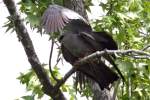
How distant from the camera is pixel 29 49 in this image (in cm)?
276

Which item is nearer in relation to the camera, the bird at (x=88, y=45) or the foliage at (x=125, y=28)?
the bird at (x=88, y=45)

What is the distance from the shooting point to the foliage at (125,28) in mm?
3277

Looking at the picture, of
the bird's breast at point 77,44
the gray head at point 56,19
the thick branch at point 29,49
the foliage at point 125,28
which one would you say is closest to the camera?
the gray head at point 56,19

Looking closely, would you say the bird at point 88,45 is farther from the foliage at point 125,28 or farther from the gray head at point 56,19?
the foliage at point 125,28

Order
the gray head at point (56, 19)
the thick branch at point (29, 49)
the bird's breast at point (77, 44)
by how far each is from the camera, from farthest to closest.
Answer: the bird's breast at point (77, 44), the thick branch at point (29, 49), the gray head at point (56, 19)

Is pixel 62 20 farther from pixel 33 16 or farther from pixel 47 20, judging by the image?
pixel 33 16

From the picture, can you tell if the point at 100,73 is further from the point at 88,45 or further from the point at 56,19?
the point at 56,19

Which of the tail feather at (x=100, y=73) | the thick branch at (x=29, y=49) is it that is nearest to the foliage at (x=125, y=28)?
the tail feather at (x=100, y=73)

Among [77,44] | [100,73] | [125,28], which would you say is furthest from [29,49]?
[125,28]

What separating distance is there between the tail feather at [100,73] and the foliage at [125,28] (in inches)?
12.8

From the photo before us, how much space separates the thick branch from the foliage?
1.51 ft

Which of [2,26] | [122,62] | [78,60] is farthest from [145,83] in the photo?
[2,26]

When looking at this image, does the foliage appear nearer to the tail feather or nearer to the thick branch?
the tail feather

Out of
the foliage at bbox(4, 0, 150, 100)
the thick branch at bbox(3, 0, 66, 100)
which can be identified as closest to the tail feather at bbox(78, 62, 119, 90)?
the thick branch at bbox(3, 0, 66, 100)
